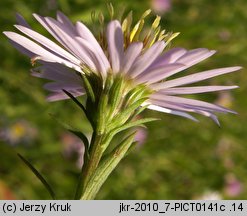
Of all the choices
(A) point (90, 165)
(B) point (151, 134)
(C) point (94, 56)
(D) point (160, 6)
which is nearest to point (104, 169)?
(A) point (90, 165)

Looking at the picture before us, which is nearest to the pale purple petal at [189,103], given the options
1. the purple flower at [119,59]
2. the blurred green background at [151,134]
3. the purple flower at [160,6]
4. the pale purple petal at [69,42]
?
the purple flower at [119,59]

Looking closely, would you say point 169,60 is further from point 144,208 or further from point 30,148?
point 30,148

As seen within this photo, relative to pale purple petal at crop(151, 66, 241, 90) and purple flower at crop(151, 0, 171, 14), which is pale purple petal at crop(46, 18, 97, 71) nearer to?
pale purple petal at crop(151, 66, 241, 90)

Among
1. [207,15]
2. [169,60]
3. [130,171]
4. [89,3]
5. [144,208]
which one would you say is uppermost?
[207,15]

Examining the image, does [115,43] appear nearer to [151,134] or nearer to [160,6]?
[151,134]

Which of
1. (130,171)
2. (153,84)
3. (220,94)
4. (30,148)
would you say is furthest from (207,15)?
(153,84)

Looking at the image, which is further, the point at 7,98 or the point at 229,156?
the point at 229,156

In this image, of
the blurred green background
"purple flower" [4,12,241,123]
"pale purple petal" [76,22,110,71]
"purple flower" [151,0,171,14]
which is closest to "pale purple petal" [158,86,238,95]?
"purple flower" [4,12,241,123]
